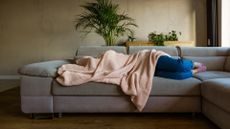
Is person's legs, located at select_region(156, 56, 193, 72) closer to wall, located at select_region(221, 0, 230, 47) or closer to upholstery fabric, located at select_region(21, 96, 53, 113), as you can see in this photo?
upholstery fabric, located at select_region(21, 96, 53, 113)

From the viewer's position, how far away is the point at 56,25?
20.2 feet

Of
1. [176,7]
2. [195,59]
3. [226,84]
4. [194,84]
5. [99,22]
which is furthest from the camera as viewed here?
[176,7]

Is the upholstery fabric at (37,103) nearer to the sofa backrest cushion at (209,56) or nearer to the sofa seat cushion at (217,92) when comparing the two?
the sofa seat cushion at (217,92)

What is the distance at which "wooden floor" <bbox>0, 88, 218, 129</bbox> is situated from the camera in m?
2.71

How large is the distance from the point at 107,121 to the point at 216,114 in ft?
3.37

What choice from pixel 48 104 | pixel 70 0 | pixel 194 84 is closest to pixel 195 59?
pixel 194 84

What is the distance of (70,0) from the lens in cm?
608

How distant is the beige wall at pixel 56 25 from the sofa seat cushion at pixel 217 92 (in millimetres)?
3330

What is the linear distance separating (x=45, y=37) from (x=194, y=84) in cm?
404

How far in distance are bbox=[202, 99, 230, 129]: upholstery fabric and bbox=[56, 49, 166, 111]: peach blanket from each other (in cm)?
57

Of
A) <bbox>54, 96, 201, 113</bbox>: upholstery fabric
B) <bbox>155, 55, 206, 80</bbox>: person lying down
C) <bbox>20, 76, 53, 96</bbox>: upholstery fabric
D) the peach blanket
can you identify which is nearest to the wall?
<bbox>155, 55, 206, 80</bbox>: person lying down

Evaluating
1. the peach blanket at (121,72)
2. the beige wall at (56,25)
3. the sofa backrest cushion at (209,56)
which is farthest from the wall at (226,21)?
the peach blanket at (121,72)

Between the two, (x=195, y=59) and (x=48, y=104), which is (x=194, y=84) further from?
(x=48, y=104)

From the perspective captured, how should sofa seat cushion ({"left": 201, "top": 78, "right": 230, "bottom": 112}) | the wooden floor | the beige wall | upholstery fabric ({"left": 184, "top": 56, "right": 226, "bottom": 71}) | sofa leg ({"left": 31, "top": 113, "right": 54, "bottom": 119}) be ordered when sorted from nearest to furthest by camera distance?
sofa seat cushion ({"left": 201, "top": 78, "right": 230, "bottom": 112}) → the wooden floor → sofa leg ({"left": 31, "top": 113, "right": 54, "bottom": 119}) → upholstery fabric ({"left": 184, "top": 56, "right": 226, "bottom": 71}) → the beige wall
